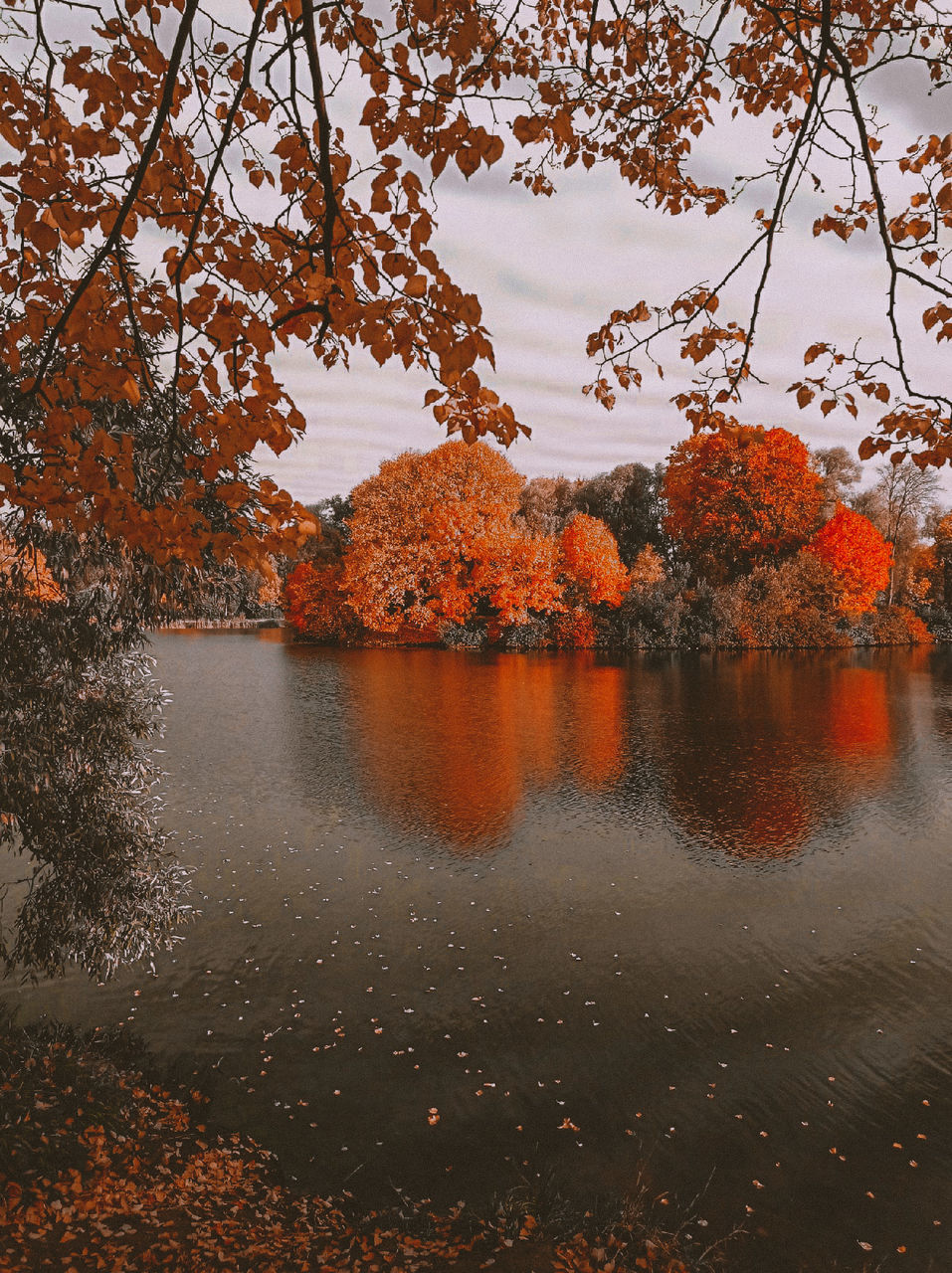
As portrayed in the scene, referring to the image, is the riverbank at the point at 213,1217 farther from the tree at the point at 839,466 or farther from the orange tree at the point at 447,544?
the tree at the point at 839,466

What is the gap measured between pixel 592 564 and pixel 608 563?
963mm

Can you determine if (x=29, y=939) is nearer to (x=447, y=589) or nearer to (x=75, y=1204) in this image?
(x=75, y=1204)

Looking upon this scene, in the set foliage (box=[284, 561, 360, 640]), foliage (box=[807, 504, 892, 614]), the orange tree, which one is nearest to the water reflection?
the orange tree

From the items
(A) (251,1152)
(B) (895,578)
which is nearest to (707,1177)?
(A) (251,1152)

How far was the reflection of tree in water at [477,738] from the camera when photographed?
48.0ft

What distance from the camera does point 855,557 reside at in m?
44.6

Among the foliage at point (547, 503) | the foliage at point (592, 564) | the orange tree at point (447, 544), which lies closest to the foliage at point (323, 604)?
the orange tree at point (447, 544)

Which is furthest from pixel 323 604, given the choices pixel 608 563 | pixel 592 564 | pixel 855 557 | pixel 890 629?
pixel 890 629

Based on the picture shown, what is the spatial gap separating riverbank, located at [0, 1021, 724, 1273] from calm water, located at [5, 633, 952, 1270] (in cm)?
35

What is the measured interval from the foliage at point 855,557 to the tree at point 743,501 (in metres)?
1.14

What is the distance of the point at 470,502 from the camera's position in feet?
131

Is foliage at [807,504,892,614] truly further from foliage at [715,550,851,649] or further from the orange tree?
the orange tree

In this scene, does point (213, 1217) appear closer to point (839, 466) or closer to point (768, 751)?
point (768, 751)

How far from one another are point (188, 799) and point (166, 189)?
1260 cm
